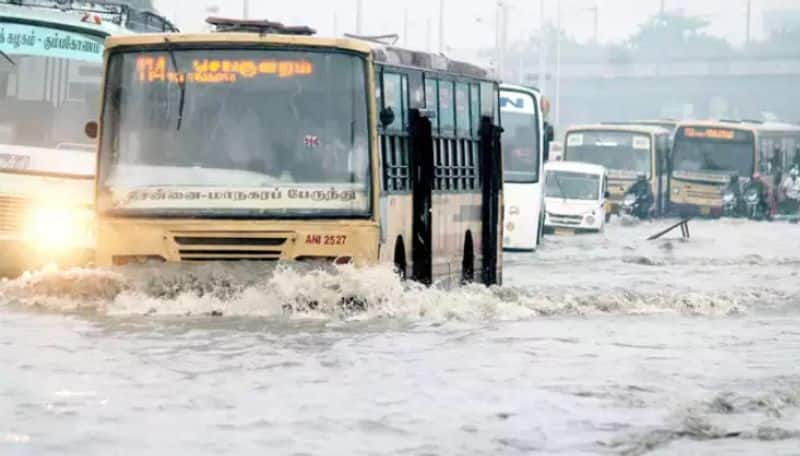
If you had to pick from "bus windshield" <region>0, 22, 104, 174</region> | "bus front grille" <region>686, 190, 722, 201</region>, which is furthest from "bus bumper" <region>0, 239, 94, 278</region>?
"bus front grille" <region>686, 190, 722, 201</region>

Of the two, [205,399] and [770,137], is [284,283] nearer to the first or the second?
[205,399]

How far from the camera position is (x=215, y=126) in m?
16.1

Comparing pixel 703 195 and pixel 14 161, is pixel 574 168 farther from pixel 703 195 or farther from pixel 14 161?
pixel 14 161

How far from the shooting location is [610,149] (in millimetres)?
54750

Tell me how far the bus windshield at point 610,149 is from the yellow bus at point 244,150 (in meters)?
38.4

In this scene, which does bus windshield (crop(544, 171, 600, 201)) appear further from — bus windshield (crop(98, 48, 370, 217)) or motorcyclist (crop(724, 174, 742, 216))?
bus windshield (crop(98, 48, 370, 217))

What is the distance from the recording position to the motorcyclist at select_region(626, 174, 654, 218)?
5491cm

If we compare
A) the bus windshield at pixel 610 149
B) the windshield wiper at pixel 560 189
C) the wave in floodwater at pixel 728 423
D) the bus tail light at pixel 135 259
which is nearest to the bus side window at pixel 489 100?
the bus tail light at pixel 135 259

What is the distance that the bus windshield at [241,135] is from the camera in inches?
629

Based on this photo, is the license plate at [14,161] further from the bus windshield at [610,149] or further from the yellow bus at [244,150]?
the bus windshield at [610,149]

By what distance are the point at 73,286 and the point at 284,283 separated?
1942 millimetres

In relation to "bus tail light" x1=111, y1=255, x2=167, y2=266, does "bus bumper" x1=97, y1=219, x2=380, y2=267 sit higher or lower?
higher

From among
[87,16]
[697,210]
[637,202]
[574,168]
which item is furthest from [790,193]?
[87,16]

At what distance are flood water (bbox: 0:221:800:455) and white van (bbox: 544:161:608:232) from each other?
24.2m
